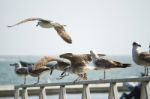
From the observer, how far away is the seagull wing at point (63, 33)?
1078 cm

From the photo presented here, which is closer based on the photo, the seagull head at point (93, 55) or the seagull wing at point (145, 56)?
the seagull wing at point (145, 56)

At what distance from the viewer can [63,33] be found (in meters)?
11.1

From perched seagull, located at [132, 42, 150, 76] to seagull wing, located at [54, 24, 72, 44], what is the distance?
1.78 metres

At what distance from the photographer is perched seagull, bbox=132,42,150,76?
9.03 m

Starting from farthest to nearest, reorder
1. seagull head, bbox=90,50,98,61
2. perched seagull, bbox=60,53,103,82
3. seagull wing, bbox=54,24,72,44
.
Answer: seagull wing, bbox=54,24,72,44 → perched seagull, bbox=60,53,103,82 → seagull head, bbox=90,50,98,61

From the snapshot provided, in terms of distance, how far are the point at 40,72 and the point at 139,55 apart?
3898mm

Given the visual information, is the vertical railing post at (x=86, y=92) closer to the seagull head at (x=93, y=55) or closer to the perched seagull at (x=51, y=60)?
the seagull head at (x=93, y=55)

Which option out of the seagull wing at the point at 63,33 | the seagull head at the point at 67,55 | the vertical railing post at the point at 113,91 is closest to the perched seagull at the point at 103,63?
the seagull head at the point at 67,55

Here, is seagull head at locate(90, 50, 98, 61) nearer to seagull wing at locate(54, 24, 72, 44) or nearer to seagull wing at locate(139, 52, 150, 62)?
seagull wing at locate(54, 24, 72, 44)

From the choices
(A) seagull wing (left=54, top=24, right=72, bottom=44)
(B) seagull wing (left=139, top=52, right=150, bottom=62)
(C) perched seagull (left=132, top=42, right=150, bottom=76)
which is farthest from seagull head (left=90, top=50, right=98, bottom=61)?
(B) seagull wing (left=139, top=52, right=150, bottom=62)

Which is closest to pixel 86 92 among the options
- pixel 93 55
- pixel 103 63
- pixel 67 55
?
pixel 103 63

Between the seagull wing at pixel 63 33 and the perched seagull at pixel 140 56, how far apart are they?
70.1 inches

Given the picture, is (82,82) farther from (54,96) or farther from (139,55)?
(54,96)

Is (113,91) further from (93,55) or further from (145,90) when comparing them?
(93,55)
